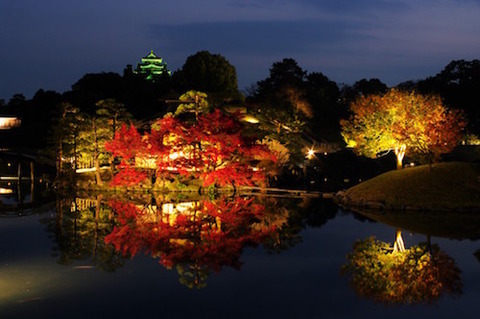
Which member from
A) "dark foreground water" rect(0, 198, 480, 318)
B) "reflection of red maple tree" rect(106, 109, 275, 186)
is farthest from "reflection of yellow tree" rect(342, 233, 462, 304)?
"reflection of red maple tree" rect(106, 109, 275, 186)

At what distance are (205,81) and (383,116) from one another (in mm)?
39165

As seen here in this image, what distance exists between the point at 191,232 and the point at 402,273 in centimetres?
854

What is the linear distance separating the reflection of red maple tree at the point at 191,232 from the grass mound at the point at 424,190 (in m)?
5.93

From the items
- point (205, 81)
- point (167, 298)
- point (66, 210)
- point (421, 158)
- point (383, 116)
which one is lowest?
point (167, 298)

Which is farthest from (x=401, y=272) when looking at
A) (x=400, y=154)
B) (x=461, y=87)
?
(x=461, y=87)

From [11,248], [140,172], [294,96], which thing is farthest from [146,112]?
[11,248]

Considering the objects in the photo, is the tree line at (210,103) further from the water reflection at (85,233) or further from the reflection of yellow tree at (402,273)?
the reflection of yellow tree at (402,273)

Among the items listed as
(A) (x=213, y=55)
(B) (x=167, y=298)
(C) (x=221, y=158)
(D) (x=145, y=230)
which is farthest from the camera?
(A) (x=213, y=55)

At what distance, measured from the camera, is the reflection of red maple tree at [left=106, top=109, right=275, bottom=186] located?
3434cm

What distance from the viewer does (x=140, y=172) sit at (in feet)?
120

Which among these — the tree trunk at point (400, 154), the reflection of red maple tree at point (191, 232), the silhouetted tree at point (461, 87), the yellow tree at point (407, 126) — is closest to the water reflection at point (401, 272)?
the reflection of red maple tree at point (191, 232)

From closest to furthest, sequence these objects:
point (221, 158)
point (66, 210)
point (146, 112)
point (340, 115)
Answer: point (66, 210) < point (221, 158) < point (146, 112) < point (340, 115)

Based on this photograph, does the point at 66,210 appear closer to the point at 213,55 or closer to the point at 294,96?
the point at 294,96

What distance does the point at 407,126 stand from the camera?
1244 inches
